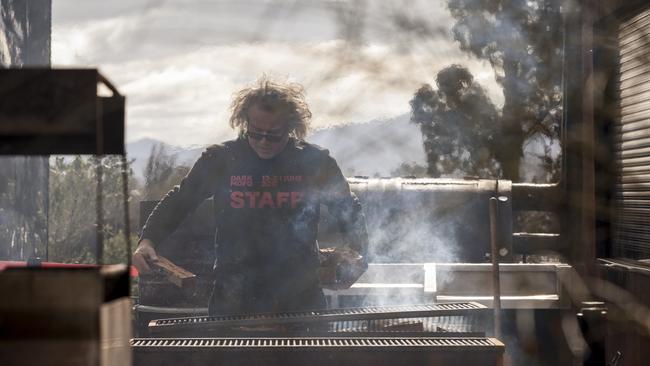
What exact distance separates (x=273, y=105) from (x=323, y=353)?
90.8 inches

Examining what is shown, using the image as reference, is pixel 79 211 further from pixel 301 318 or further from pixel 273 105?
pixel 301 318

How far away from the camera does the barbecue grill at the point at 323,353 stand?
4.02 m

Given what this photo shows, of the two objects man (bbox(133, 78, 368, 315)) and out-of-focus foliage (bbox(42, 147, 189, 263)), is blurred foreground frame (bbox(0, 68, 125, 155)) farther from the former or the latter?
out-of-focus foliage (bbox(42, 147, 189, 263))

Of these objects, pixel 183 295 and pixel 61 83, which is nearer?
pixel 61 83

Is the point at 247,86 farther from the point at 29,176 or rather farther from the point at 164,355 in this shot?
the point at 29,176

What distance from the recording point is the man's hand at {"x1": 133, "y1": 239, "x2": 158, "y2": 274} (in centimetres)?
541

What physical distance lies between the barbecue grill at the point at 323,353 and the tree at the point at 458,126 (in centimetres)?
327

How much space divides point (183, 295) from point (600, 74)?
4530 millimetres

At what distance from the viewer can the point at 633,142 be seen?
6.63 meters

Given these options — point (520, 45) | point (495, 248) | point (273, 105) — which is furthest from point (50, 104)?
point (520, 45)

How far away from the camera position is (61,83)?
1.80 metres

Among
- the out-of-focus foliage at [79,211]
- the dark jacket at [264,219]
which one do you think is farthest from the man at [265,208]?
the out-of-focus foliage at [79,211]

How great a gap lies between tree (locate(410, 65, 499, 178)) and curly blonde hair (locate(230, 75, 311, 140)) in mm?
1518

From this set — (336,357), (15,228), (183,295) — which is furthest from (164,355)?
(15,228)
